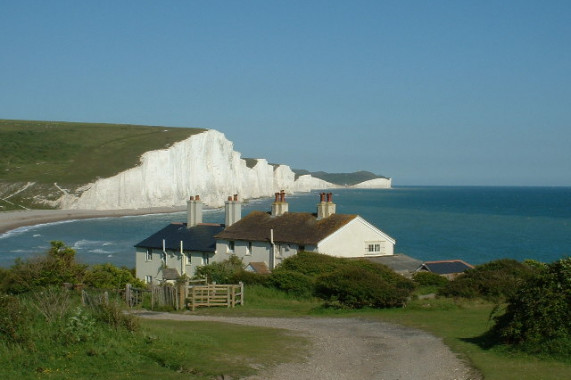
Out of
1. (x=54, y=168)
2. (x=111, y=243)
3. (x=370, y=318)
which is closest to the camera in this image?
(x=370, y=318)

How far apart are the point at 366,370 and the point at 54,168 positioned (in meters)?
144

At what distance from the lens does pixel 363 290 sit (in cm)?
A: 2419

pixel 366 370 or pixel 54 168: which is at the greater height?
pixel 54 168

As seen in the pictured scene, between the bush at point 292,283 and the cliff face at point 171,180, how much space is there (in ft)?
360

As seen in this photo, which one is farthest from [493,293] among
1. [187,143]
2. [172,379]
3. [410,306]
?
[187,143]

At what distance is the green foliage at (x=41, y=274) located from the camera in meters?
27.6

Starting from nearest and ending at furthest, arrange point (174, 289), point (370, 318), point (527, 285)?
point (527, 285) → point (370, 318) → point (174, 289)

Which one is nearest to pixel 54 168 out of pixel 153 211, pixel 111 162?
pixel 111 162

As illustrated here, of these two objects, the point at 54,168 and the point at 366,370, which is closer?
the point at 366,370

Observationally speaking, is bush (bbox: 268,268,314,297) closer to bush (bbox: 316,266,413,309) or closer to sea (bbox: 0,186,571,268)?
bush (bbox: 316,266,413,309)

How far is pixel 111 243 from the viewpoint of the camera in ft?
253

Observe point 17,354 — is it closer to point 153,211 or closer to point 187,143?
point 153,211

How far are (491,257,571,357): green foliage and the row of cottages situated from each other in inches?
904

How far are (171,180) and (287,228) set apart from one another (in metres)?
111
